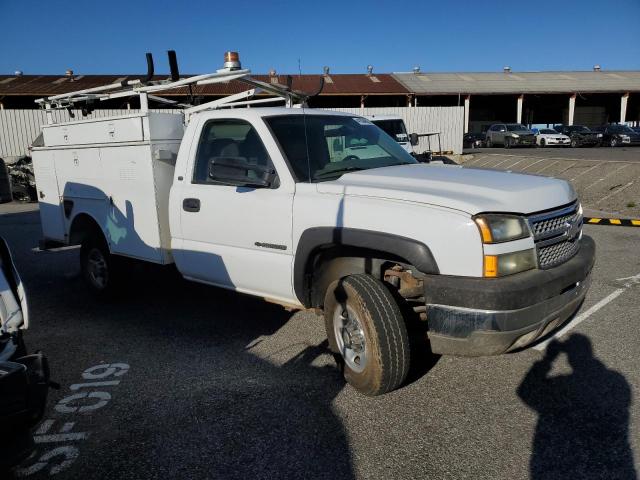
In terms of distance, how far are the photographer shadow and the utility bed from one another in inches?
132

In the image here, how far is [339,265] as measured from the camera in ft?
12.4

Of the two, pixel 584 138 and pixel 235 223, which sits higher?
pixel 235 223

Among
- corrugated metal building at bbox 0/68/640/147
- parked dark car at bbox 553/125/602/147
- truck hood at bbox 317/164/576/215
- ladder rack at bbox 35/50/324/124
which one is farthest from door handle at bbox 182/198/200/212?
parked dark car at bbox 553/125/602/147

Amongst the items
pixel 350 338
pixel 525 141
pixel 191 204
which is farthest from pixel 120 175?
pixel 525 141

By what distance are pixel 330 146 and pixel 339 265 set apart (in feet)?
3.63

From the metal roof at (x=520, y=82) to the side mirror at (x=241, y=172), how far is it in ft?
113

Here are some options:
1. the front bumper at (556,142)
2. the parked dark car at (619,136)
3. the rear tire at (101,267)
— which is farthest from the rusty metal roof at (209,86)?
the rear tire at (101,267)

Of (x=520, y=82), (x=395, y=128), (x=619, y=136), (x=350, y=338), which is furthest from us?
(x=520, y=82)

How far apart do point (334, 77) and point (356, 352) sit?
37282 mm

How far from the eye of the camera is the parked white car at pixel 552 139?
3112cm

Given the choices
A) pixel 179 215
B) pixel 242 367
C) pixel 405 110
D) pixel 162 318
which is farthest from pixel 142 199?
pixel 405 110

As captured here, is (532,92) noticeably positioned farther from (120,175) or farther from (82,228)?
(120,175)

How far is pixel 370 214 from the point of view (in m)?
3.33

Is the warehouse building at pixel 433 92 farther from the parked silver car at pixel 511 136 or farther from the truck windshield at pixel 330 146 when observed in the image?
the truck windshield at pixel 330 146
